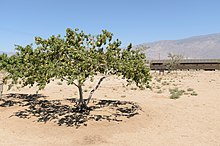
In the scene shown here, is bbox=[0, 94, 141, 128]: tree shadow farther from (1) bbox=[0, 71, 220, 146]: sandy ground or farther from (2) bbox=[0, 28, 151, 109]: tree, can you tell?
(2) bbox=[0, 28, 151, 109]: tree

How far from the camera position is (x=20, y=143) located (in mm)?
10438

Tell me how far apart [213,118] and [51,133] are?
9482mm

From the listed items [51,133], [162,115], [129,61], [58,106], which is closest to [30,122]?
[51,133]

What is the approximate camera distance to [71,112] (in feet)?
48.8

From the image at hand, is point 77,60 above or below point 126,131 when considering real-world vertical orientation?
above

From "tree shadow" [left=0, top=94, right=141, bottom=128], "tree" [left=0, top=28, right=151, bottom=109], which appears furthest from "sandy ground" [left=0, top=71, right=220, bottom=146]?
"tree" [left=0, top=28, right=151, bottom=109]

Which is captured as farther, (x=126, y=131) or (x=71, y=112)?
(x=71, y=112)

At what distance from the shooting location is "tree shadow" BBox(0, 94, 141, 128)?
44.5 feet

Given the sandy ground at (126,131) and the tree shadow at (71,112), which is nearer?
the sandy ground at (126,131)

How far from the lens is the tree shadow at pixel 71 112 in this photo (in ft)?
44.5

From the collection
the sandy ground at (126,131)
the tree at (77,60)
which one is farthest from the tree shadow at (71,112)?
the tree at (77,60)

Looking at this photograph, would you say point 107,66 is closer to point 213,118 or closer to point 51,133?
point 51,133

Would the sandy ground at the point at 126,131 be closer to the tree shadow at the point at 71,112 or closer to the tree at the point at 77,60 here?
the tree shadow at the point at 71,112

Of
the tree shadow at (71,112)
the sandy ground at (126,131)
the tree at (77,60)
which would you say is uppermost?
the tree at (77,60)
